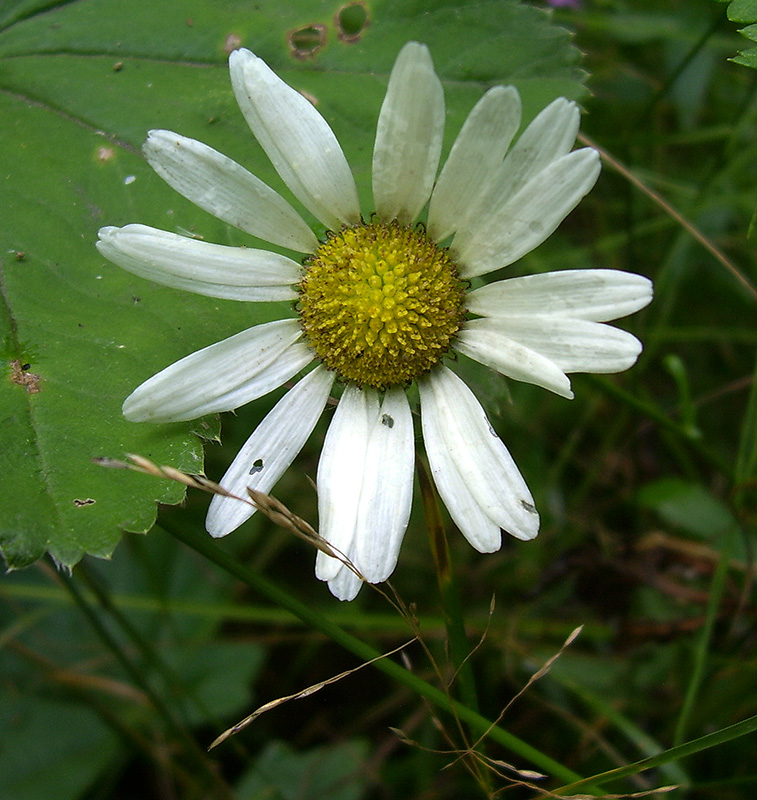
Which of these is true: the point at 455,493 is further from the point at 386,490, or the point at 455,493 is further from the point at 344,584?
the point at 344,584

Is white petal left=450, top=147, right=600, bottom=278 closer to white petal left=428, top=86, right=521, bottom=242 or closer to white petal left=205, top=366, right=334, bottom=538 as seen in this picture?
white petal left=428, top=86, right=521, bottom=242

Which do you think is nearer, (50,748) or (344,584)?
(344,584)

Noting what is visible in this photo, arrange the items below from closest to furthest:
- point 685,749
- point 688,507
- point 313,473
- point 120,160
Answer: point 685,749 < point 120,160 < point 688,507 < point 313,473

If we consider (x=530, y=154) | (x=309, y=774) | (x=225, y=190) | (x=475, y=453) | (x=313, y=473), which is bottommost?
(x=309, y=774)

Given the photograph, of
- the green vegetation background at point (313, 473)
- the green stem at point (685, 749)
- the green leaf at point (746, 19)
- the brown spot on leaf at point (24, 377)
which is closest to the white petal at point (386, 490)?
the green vegetation background at point (313, 473)

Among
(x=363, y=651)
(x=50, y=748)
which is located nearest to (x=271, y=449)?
(x=363, y=651)
